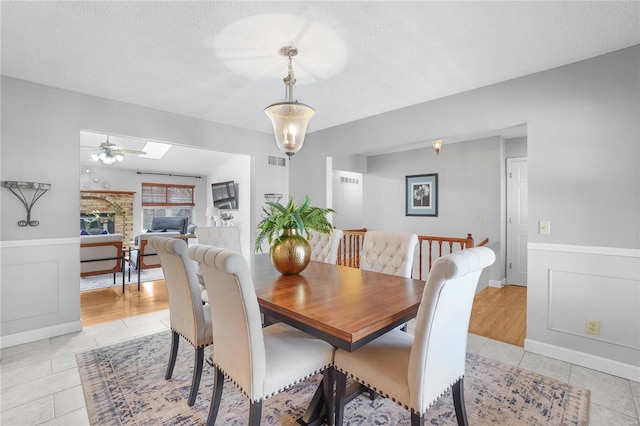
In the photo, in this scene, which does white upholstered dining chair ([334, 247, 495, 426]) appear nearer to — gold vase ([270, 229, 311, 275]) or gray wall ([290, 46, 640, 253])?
gold vase ([270, 229, 311, 275])

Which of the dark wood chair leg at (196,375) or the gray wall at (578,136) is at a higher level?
the gray wall at (578,136)

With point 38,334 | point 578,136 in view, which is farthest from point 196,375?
point 578,136

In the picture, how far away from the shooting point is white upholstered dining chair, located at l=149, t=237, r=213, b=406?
1.81 m

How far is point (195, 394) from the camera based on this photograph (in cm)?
→ 189

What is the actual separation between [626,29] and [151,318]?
4.86m

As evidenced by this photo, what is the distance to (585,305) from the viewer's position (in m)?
2.46

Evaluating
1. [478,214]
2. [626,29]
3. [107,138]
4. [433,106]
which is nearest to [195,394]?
[433,106]

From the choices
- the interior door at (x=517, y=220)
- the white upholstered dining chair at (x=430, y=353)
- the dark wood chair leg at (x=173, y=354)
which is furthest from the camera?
the interior door at (x=517, y=220)

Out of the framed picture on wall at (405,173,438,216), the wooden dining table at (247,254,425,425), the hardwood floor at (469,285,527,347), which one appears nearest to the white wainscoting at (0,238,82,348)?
the wooden dining table at (247,254,425,425)

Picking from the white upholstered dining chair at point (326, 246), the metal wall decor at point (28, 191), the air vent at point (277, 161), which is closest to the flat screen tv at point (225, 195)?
the air vent at point (277, 161)

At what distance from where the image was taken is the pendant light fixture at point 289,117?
2.11 metres

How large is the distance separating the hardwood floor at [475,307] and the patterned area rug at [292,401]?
2.63 feet

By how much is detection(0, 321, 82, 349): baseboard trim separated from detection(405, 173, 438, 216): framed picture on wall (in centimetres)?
522

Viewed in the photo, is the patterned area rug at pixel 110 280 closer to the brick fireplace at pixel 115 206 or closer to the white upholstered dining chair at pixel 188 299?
the brick fireplace at pixel 115 206
